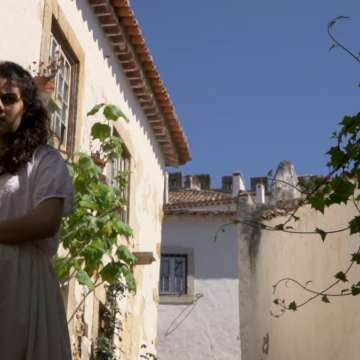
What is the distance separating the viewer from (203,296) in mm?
23234

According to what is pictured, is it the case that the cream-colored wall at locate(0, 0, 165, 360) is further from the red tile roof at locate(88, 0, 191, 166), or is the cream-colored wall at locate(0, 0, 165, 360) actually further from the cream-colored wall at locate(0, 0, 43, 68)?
the red tile roof at locate(88, 0, 191, 166)

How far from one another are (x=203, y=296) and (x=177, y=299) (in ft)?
2.53

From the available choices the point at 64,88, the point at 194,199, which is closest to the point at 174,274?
the point at 194,199

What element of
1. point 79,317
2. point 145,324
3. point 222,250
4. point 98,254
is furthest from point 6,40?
point 222,250

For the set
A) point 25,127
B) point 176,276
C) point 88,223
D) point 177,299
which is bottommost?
point 25,127

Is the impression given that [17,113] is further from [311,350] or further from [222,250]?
[222,250]

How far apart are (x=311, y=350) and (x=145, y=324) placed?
3.10 m

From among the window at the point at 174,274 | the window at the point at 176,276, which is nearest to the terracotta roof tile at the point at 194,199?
the window at the point at 176,276

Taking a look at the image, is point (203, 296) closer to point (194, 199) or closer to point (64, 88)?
point (194, 199)

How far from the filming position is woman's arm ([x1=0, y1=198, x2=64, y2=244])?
2.43m

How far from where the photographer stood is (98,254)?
7.30 meters

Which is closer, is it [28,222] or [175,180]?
[28,222]

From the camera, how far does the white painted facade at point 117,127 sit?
7926mm

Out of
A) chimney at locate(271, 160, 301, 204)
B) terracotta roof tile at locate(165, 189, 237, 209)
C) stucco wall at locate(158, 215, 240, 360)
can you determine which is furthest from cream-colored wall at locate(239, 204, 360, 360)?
terracotta roof tile at locate(165, 189, 237, 209)
